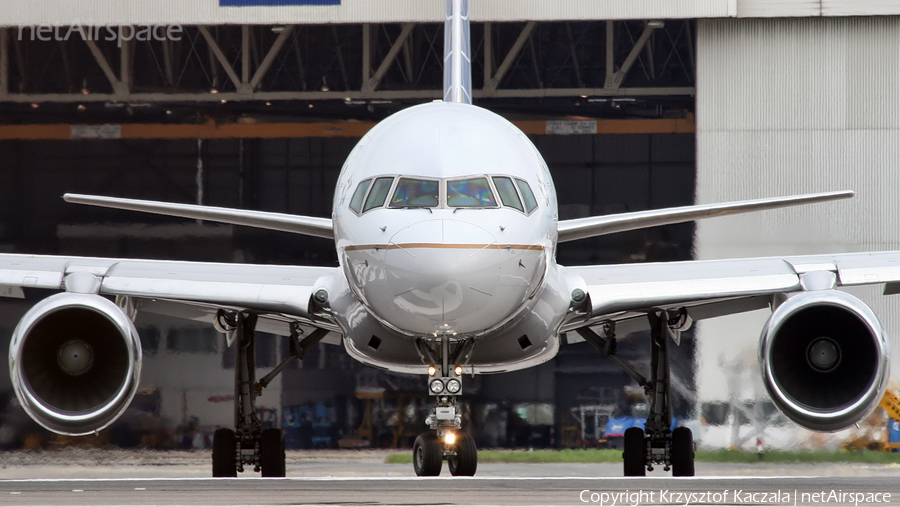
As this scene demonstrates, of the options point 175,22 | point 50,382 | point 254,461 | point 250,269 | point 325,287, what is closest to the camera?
point 50,382

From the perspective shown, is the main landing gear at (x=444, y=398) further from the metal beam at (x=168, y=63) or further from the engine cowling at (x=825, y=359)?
the metal beam at (x=168, y=63)

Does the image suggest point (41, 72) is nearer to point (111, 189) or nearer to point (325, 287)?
point (111, 189)

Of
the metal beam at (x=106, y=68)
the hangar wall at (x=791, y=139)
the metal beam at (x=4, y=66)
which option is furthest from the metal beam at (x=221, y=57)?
the hangar wall at (x=791, y=139)

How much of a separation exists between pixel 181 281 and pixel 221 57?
11330mm

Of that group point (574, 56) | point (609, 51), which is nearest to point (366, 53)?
point (574, 56)

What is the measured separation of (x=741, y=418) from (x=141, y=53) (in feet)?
47.8

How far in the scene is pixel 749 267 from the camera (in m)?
12.3

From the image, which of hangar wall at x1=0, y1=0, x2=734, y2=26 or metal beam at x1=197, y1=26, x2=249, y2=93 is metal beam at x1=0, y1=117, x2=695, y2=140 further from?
hangar wall at x1=0, y1=0, x2=734, y2=26

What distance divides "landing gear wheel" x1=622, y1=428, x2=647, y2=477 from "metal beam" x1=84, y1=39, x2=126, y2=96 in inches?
551

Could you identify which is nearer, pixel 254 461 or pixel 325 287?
pixel 325 287

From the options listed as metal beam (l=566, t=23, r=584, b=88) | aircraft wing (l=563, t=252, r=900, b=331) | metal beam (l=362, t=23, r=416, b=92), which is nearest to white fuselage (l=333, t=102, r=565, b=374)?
aircraft wing (l=563, t=252, r=900, b=331)

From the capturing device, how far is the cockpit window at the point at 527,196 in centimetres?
1005

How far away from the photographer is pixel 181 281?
476 inches

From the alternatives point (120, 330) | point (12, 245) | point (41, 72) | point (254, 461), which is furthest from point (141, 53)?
point (120, 330)
